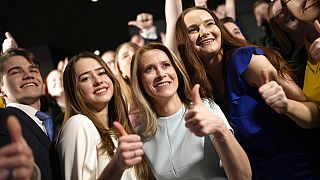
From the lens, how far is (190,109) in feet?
4.96

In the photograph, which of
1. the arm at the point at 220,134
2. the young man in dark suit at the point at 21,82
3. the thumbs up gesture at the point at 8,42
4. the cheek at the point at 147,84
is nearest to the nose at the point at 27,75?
the young man in dark suit at the point at 21,82

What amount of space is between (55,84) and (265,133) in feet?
5.94

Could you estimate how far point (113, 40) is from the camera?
3.61m

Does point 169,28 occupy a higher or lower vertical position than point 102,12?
lower

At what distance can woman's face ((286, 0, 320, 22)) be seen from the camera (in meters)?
1.70

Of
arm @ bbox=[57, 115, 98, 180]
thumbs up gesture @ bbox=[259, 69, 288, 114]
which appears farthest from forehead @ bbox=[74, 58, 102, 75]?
thumbs up gesture @ bbox=[259, 69, 288, 114]

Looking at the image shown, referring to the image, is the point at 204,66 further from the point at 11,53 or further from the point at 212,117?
the point at 11,53

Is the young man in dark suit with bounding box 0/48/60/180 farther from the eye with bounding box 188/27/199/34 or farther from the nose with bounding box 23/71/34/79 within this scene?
the eye with bounding box 188/27/199/34

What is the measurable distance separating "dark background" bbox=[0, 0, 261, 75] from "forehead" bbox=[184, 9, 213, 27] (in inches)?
26.0

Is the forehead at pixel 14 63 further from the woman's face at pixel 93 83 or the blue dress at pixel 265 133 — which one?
the blue dress at pixel 265 133

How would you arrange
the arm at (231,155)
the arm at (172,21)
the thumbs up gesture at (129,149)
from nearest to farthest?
the thumbs up gesture at (129,149) → the arm at (231,155) → the arm at (172,21)

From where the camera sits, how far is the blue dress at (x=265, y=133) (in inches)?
65.0

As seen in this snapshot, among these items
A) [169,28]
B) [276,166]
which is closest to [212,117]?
[276,166]

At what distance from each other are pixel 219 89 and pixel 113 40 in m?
1.96
